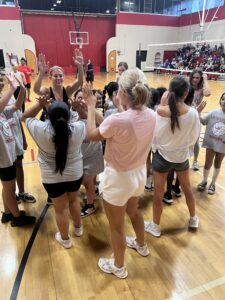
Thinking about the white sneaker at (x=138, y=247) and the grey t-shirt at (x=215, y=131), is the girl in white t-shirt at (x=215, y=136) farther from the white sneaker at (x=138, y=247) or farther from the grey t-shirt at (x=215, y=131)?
the white sneaker at (x=138, y=247)

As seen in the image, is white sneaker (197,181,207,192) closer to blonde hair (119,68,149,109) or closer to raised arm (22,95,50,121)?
blonde hair (119,68,149,109)

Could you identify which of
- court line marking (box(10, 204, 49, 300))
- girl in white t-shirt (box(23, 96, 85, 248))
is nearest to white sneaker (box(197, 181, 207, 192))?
girl in white t-shirt (box(23, 96, 85, 248))

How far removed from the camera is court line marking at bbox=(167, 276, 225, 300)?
1.96m

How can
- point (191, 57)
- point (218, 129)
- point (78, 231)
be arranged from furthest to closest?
point (191, 57) < point (218, 129) < point (78, 231)

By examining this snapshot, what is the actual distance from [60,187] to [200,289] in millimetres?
1477

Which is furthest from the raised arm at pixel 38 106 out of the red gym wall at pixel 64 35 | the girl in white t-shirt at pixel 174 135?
the red gym wall at pixel 64 35

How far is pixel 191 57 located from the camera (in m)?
19.4

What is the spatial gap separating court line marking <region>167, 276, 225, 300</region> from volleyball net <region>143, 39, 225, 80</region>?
1346cm

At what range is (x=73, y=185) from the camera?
219 cm

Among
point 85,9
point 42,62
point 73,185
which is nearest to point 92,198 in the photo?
point 73,185

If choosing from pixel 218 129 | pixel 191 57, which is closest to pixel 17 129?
pixel 218 129

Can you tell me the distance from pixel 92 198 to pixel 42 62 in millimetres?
1925

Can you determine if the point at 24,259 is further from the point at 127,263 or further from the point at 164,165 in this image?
the point at 164,165

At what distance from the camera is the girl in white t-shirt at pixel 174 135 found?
2.08m
